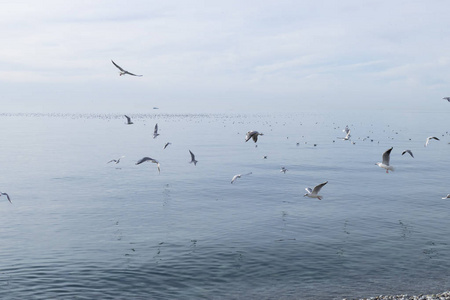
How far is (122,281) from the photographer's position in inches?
1104

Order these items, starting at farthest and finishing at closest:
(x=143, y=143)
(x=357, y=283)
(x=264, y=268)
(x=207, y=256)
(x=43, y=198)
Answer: (x=143, y=143)
(x=43, y=198)
(x=207, y=256)
(x=264, y=268)
(x=357, y=283)

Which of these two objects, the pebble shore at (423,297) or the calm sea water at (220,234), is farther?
the calm sea water at (220,234)

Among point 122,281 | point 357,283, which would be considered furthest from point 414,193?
point 122,281

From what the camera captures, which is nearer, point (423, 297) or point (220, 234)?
point (423, 297)

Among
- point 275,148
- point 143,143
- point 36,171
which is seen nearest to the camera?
point 36,171

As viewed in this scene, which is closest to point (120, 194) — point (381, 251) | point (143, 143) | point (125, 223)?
point (125, 223)

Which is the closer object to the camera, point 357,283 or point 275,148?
point 357,283

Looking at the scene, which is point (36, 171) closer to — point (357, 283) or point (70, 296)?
point (70, 296)

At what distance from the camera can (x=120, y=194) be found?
58.5 meters

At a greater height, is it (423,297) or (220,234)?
(423,297)

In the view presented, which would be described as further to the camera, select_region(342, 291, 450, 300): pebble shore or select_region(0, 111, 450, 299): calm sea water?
select_region(0, 111, 450, 299): calm sea water

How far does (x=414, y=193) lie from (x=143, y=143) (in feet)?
Answer: 313

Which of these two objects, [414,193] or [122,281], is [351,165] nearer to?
[414,193]

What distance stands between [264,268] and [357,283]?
6.18m
